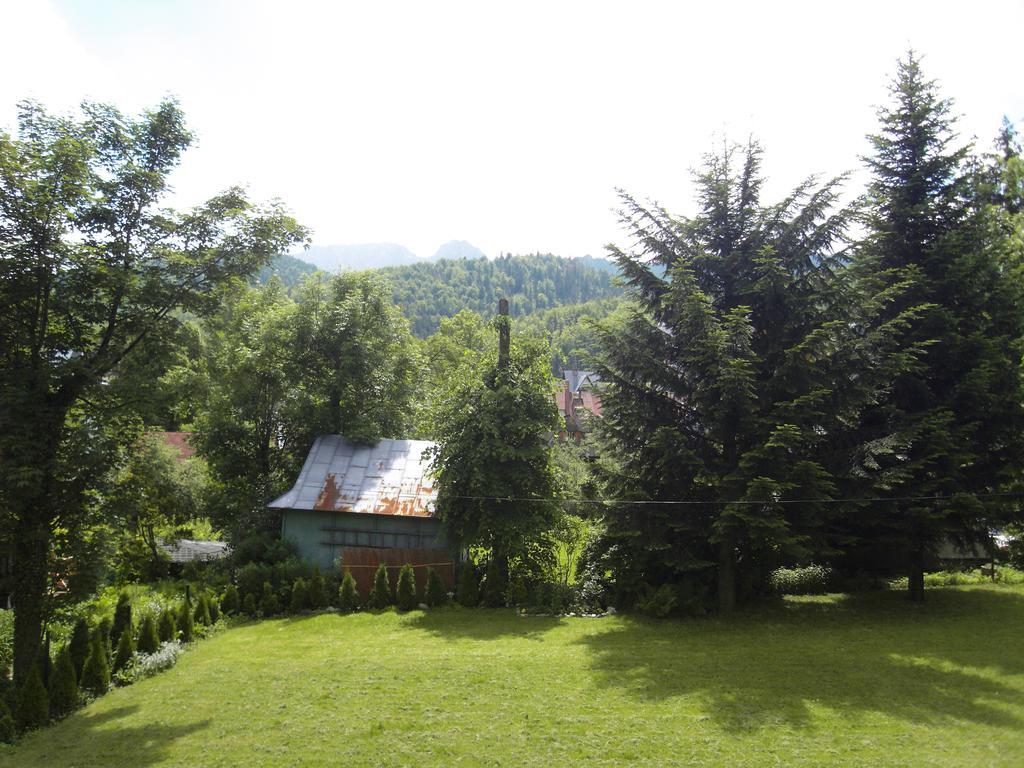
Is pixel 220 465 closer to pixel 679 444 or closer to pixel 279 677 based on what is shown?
pixel 279 677

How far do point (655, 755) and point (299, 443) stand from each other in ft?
65.4

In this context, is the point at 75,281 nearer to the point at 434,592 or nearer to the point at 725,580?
the point at 434,592

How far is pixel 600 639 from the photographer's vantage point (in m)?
15.8

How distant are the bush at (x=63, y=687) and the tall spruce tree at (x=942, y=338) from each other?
16.8 m

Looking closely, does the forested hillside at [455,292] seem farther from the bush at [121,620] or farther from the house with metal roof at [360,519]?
the bush at [121,620]

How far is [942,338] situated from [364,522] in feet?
53.8

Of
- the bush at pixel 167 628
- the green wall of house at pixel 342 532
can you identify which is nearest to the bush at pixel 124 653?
the bush at pixel 167 628

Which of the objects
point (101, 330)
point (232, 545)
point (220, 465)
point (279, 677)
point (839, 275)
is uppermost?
point (839, 275)

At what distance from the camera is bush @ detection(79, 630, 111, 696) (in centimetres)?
1284

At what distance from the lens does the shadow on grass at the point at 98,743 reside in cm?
989

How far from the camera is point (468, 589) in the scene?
65.6ft

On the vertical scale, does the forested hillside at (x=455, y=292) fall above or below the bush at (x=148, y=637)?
above

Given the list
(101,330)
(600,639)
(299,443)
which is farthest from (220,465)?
(600,639)

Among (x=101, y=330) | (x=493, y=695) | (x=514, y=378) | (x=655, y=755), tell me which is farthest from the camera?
(x=514, y=378)
